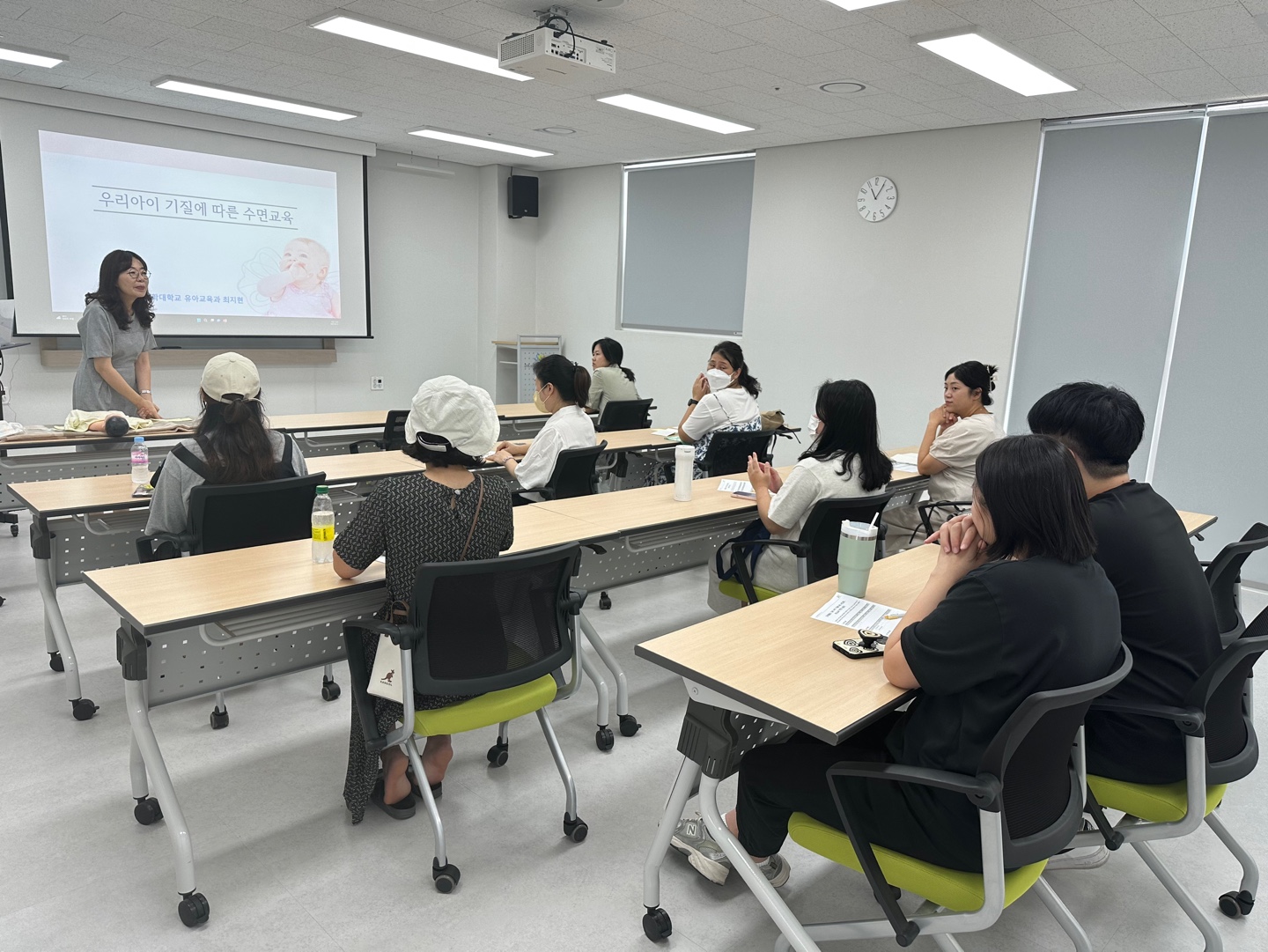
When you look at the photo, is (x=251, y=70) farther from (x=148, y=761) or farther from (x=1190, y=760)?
(x=1190, y=760)

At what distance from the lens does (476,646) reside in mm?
2062

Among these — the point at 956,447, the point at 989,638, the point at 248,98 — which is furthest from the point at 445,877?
the point at 248,98

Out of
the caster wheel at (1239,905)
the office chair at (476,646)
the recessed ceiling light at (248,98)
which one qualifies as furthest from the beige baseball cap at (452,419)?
the recessed ceiling light at (248,98)

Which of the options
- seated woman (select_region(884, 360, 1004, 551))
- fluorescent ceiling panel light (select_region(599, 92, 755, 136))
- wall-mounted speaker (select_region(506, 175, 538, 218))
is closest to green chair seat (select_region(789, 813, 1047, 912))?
seated woman (select_region(884, 360, 1004, 551))

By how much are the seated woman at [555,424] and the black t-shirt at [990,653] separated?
2.59 meters

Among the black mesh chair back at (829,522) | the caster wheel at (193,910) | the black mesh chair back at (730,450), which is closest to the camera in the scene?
the caster wheel at (193,910)

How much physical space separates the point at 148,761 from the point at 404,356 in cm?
713

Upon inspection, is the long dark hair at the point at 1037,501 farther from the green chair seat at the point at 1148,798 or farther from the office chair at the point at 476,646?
the office chair at the point at 476,646

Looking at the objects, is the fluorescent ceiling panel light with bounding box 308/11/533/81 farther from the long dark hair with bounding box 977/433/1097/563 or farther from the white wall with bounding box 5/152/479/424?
the long dark hair with bounding box 977/433/1097/563

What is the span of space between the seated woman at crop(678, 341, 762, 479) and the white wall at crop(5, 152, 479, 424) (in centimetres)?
462

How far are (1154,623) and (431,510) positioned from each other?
1680 mm

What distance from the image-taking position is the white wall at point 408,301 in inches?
323

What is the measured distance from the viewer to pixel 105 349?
4.38m

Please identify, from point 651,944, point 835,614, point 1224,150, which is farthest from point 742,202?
point 651,944
